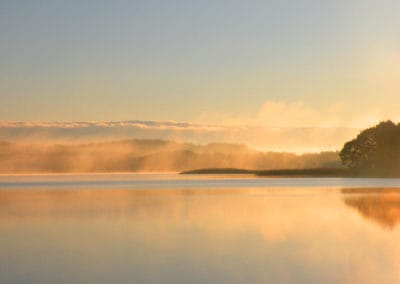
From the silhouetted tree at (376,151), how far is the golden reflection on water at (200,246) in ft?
281

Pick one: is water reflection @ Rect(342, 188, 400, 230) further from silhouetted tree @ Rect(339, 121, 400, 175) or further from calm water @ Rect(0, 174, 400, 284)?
A: silhouetted tree @ Rect(339, 121, 400, 175)

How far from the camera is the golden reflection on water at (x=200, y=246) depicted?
64.8 feet

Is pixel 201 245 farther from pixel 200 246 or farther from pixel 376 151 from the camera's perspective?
pixel 376 151

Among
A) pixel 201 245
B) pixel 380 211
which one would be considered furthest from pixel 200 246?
pixel 380 211

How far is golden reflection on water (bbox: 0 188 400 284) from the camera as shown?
19750 mm

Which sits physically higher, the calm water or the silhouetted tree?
the silhouetted tree

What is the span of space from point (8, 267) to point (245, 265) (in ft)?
25.6

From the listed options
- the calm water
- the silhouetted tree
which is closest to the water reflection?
the calm water

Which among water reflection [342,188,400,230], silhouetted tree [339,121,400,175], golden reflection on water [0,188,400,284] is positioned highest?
silhouetted tree [339,121,400,175]

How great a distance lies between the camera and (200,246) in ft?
85.7

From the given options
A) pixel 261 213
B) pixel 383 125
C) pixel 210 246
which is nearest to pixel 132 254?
pixel 210 246

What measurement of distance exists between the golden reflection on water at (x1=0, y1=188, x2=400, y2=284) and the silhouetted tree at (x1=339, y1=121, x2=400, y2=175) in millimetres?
85741

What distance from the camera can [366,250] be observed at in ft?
81.5

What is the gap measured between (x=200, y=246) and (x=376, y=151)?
10782 cm
